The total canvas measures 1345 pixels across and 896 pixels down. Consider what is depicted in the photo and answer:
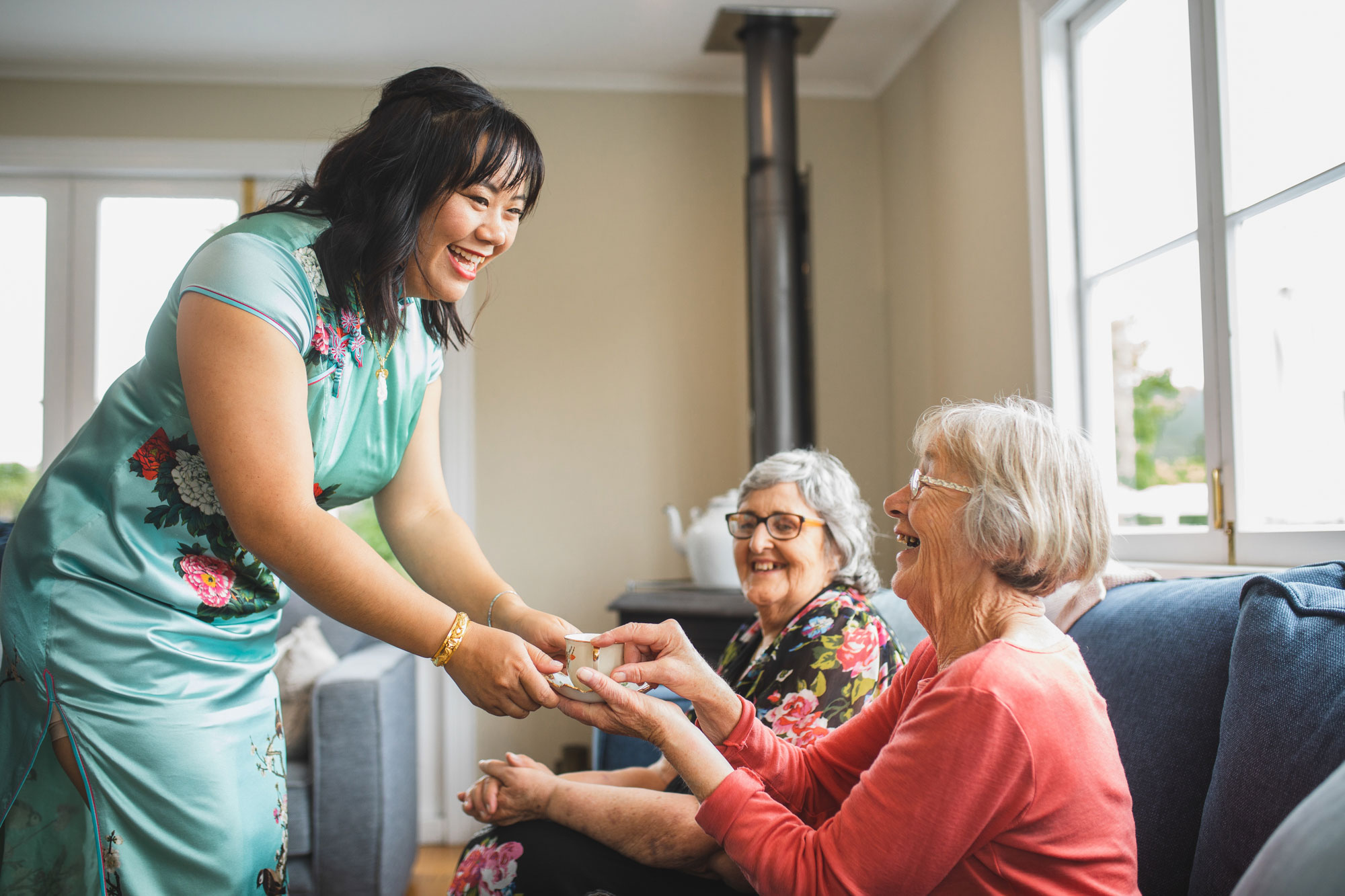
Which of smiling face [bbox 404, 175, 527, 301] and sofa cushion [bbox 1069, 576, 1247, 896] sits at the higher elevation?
smiling face [bbox 404, 175, 527, 301]

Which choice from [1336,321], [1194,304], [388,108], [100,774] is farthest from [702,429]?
[100,774]

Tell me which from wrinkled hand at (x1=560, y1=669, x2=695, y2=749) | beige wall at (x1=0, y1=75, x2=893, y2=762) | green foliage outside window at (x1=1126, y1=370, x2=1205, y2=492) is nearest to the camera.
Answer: wrinkled hand at (x1=560, y1=669, x2=695, y2=749)

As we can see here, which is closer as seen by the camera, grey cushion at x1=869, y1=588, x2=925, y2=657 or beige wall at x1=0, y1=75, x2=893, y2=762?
grey cushion at x1=869, y1=588, x2=925, y2=657

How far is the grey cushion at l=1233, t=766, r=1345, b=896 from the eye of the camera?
0.56 metres

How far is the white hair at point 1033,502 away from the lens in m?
1.07

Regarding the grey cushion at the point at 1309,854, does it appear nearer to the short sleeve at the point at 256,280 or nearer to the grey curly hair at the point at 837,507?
the short sleeve at the point at 256,280

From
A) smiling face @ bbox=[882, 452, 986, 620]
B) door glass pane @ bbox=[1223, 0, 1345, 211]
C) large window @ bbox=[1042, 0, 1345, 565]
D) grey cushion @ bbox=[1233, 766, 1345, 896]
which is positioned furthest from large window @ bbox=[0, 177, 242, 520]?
grey cushion @ bbox=[1233, 766, 1345, 896]

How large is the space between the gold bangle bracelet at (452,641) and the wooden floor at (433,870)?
2187 millimetres

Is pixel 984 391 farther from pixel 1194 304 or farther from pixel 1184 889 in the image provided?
pixel 1184 889

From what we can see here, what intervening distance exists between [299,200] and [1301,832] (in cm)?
118

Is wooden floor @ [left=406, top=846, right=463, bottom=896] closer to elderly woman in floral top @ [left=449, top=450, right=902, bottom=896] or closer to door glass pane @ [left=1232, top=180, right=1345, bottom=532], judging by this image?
elderly woman in floral top @ [left=449, top=450, right=902, bottom=896]

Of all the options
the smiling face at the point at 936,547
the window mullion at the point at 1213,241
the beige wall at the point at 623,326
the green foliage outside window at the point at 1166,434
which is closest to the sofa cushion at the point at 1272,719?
the smiling face at the point at 936,547

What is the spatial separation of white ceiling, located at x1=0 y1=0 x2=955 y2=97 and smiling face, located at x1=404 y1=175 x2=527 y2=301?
218 cm

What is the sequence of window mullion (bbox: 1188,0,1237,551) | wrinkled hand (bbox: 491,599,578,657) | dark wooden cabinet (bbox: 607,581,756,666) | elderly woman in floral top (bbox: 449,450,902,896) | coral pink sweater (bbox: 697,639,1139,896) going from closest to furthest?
coral pink sweater (bbox: 697,639,1139,896)
wrinkled hand (bbox: 491,599,578,657)
elderly woman in floral top (bbox: 449,450,902,896)
window mullion (bbox: 1188,0,1237,551)
dark wooden cabinet (bbox: 607,581,756,666)
